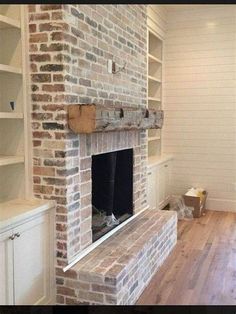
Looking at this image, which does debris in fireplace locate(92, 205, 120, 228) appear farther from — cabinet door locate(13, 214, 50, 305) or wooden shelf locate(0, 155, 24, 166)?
wooden shelf locate(0, 155, 24, 166)

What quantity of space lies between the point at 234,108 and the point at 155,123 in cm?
192

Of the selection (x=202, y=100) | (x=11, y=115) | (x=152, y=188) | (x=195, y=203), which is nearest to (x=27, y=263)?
(x=11, y=115)

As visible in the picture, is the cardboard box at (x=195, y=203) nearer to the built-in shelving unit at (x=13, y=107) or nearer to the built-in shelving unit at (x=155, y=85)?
the built-in shelving unit at (x=155, y=85)

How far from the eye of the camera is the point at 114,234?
3.13 metres

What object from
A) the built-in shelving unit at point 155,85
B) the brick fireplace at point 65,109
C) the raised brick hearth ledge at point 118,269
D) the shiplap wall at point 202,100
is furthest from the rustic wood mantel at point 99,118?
the shiplap wall at point 202,100

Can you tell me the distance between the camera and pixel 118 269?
2439mm

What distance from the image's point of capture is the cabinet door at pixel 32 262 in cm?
214

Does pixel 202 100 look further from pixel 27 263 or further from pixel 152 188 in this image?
pixel 27 263

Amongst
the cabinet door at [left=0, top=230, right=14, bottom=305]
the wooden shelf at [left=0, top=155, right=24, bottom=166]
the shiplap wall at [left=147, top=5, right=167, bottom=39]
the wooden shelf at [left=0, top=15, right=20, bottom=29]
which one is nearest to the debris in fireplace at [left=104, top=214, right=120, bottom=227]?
the wooden shelf at [left=0, top=155, right=24, bottom=166]

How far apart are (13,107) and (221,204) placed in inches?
150

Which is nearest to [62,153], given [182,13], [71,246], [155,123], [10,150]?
[10,150]

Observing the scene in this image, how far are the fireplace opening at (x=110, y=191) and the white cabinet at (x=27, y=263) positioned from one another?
0.59m

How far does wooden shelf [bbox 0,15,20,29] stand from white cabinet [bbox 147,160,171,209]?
99.0 inches

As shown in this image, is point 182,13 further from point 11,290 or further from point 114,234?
point 11,290
